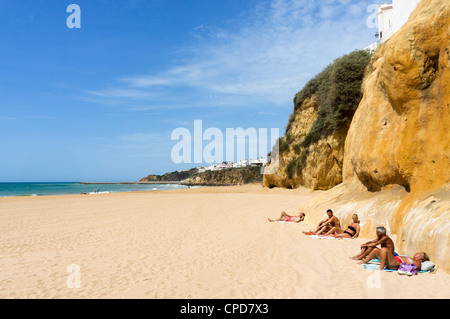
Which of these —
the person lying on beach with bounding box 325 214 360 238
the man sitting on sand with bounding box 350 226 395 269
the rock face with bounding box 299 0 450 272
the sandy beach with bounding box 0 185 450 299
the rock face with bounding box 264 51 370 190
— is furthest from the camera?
Answer: the rock face with bounding box 264 51 370 190

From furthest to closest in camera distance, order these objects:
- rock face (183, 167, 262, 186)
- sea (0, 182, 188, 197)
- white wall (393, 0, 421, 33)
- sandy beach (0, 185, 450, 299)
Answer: rock face (183, 167, 262, 186), sea (0, 182, 188, 197), white wall (393, 0, 421, 33), sandy beach (0, 185, 450, 299)

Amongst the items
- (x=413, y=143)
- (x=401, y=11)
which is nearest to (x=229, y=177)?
(x=401, y=11)

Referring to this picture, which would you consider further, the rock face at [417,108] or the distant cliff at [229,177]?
the distant cliff at [229,177]

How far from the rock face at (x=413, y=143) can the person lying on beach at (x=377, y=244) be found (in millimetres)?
670

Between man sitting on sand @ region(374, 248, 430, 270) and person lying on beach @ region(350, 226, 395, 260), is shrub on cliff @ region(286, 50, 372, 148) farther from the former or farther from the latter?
man sitting on sand @ region(374, 248, 430, 270)

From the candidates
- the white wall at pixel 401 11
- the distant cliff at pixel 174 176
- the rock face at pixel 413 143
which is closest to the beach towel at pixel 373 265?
the rock face at pixel 413 143

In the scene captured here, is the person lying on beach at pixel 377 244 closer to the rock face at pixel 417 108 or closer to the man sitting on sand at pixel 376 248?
the man sitting on sand at pixel 376 248

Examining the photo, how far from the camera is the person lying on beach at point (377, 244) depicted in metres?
6.13

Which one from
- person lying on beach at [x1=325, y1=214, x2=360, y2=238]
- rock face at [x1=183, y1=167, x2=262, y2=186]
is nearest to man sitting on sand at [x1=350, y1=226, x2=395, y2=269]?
person lying on beach at [x1=325, y1=214, x2=360, y2=238]

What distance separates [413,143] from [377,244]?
3.01m

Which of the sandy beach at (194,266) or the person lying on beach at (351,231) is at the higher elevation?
the person lying on beach at (351,231)

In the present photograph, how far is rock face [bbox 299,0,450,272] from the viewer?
6.58 metres

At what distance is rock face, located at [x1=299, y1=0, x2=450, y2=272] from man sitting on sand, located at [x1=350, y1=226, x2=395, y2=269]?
0.68 m
